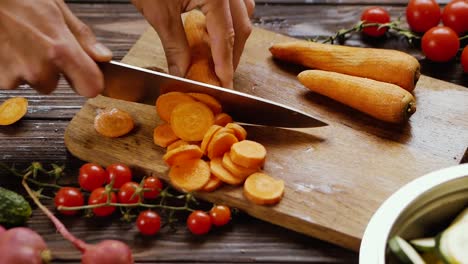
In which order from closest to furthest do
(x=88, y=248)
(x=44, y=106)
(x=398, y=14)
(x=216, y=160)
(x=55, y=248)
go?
(x=88, y=248)
(x=55, y=248)
(x=216, y=160)
(x=44, y=106)
(x=398, y=14)

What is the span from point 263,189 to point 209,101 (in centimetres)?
35

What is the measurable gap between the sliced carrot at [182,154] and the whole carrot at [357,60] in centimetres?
58

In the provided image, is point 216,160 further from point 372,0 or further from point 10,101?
point 372,0

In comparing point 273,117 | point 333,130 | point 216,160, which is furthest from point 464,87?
point 216,160

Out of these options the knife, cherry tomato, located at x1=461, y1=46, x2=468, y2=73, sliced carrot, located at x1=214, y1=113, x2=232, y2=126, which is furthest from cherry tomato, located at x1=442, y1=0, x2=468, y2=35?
sliced carrot, located at x1=214, y1=113, x2=232, y2=126

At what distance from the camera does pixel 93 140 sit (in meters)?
2.04

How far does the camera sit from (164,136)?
201cm

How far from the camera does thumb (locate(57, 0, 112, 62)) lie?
188 cm

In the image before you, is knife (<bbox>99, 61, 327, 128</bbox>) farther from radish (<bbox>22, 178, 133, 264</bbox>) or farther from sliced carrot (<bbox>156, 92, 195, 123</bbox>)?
radish (<bbox>22, 178, 133, 264</bbox>)

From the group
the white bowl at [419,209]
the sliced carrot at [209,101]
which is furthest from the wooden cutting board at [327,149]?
the white bowl at [419,209]

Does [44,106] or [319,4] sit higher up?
[319,4]

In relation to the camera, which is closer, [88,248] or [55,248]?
[88,248]

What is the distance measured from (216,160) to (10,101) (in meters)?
0.76

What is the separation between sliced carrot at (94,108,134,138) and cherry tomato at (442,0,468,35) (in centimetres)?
128
